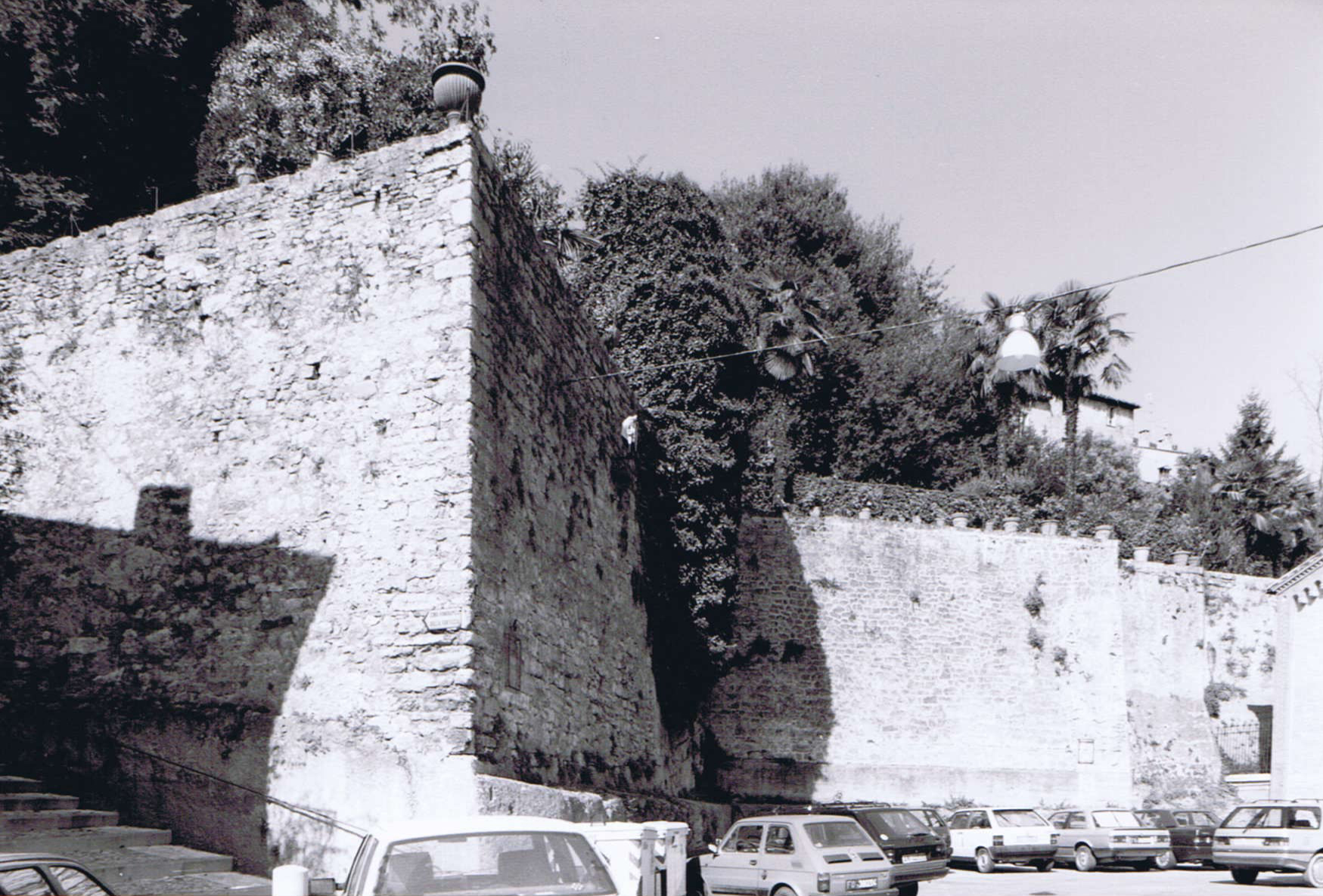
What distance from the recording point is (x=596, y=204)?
21.0 meters

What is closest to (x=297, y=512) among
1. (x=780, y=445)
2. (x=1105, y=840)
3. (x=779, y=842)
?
(x=779, y=842)

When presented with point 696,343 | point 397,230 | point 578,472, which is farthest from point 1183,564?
point 397,230

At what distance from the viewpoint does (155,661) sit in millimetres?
11727

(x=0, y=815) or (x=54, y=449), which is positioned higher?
(x=54, y=449)

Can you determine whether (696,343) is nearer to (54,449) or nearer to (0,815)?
(54,449)

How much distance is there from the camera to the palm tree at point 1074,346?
36312 mm

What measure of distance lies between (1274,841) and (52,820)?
1510 cm

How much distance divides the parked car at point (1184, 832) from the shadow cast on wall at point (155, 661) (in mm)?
16410

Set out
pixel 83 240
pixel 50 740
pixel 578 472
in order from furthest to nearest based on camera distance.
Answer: pixel 578 472, pixel 83 240, pixel 50 740

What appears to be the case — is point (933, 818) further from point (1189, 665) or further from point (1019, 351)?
point (1189, 665)

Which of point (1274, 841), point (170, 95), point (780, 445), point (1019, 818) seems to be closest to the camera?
point (1274, 841)

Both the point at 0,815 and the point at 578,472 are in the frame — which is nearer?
the point at 0,815

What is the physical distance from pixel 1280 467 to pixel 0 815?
4459 cm

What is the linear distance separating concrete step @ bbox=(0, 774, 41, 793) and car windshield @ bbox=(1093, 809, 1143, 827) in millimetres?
17037
